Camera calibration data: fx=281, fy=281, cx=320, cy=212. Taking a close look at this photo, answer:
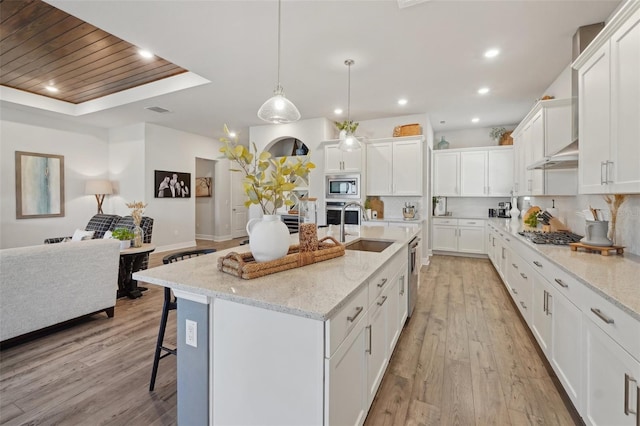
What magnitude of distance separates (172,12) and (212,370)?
9.13 ft

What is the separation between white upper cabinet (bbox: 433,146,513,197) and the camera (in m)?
5.64

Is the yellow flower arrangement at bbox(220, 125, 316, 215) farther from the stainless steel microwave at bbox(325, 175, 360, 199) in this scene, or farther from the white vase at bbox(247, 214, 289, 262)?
the stainless steel microwave at bbox(325, 175, 360, 199)

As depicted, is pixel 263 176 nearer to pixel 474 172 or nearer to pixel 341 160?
pixel 341 160

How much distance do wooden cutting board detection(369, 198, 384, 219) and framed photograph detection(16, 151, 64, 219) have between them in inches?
244

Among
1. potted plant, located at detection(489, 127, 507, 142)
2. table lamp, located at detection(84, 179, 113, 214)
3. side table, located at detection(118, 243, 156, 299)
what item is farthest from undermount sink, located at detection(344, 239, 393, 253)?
table lamp, located at detection(84, 179, 113, 214)

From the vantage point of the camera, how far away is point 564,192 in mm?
3055

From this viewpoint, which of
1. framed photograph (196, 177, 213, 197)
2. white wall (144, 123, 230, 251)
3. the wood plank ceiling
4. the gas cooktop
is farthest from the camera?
framed photograph (196, 177, 213, 197)

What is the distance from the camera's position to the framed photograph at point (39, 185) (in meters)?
5.06

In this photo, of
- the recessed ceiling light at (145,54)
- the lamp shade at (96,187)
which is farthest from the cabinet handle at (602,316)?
the lamp shade at (96,187)

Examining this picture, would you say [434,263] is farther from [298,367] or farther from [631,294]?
[298,367]

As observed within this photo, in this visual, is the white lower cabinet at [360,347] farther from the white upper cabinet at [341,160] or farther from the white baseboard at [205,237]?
the white baseboard at [205,237]

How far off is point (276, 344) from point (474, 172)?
604cm

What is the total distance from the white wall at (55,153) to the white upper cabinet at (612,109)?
7919mm

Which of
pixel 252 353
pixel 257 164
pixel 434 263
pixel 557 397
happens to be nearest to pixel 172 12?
pixel 257 164
